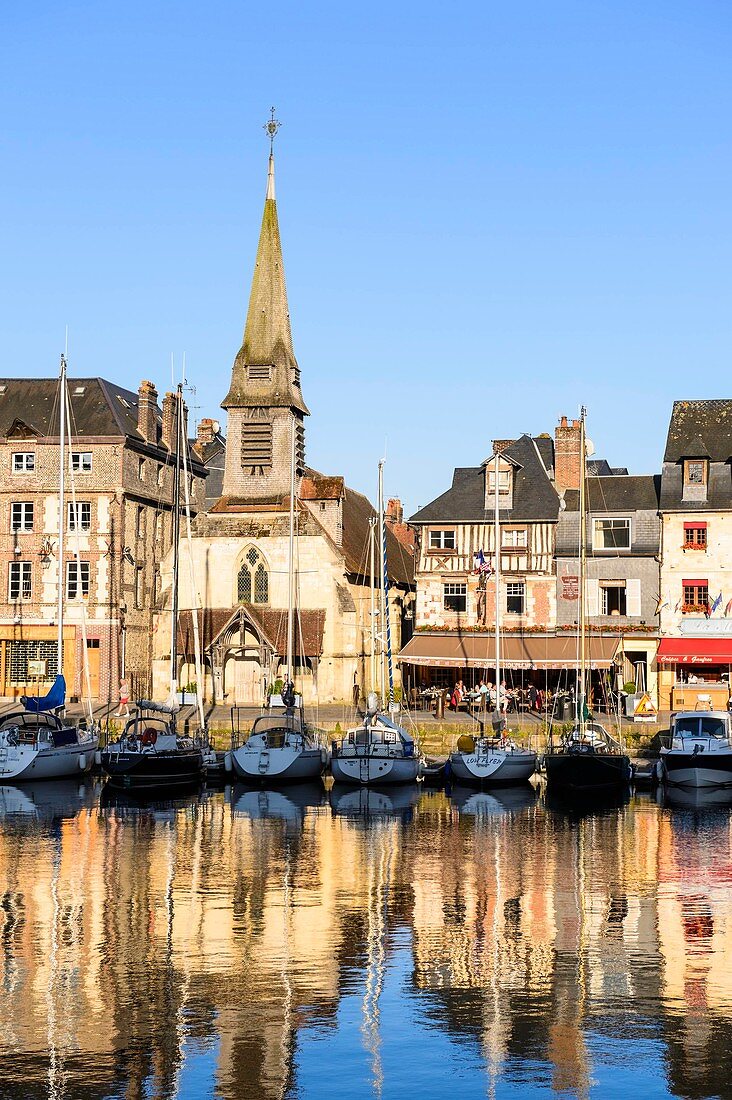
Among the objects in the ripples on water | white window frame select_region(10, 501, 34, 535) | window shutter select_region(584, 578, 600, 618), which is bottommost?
the ripples on water

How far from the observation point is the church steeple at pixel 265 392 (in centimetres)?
5753

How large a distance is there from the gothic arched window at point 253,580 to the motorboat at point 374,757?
13711mm

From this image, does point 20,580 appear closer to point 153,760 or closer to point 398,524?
point 153,760

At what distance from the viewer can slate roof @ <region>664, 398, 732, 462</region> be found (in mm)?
54688

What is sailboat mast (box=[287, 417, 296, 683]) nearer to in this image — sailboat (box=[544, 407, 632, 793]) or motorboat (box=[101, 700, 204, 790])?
motorboat (box=[101, 700, 204, 790])

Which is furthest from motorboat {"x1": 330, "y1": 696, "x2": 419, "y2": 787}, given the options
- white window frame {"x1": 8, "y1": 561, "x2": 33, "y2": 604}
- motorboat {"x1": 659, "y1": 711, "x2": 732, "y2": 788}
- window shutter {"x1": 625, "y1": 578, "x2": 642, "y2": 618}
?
white window frame {"x1": 8, "y1": 561, "x2": 33, "y2": 604}

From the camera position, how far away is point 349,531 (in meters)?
61.8

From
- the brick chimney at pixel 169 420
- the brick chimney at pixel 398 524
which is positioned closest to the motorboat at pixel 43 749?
the brick chimney at pixel 169 420

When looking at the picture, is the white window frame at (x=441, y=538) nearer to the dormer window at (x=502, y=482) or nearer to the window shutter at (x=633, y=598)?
the dormer window at (x=502, y=482)

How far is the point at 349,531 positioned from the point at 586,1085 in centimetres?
4811

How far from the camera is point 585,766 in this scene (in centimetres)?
4025

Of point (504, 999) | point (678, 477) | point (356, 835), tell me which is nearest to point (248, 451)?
point (678, 477)

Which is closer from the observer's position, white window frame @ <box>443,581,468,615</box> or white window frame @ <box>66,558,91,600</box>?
white window frame @ <box>443,581,468,615</box>

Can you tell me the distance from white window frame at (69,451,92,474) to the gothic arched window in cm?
786
